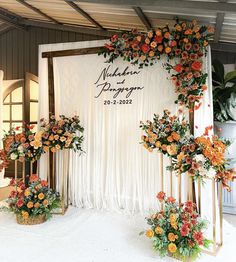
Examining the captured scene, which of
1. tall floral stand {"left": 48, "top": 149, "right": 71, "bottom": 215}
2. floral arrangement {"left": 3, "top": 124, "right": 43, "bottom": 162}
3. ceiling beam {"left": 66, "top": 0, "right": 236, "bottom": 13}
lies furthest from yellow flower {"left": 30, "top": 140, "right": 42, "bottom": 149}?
ceiling beam {"left": 66, "top": 0, "right": 236, "bottom": 13}

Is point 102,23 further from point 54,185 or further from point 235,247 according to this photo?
point 235,247

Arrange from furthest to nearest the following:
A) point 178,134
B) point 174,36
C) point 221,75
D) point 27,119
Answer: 1. point 27,119
2. point 221,75
3. point 174,36
4. point 178,134

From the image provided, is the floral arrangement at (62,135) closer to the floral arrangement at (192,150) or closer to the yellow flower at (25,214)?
the yellow flower at (25,214)

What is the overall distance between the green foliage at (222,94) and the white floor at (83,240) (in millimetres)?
1453

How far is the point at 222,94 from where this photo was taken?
12.7 feet

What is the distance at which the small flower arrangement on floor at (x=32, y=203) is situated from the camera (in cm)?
363

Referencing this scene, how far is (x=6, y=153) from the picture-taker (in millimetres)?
3822

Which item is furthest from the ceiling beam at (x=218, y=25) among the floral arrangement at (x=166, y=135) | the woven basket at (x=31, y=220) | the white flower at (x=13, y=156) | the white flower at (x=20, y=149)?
the woven basket at (x=31, y=220)

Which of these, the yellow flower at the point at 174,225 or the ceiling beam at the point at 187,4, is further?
the yellow flower at the point at 174,225

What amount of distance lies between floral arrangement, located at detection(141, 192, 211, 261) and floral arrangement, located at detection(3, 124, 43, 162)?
1.82 meters

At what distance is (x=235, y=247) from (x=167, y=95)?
1972 millimetres

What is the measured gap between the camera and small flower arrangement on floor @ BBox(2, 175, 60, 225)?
3.63 meters

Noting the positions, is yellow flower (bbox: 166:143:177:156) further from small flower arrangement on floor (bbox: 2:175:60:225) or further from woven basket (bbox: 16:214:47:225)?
woven basket (bbox: 16:214:47:225)

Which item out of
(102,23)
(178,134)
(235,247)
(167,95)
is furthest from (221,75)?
(235,247)
